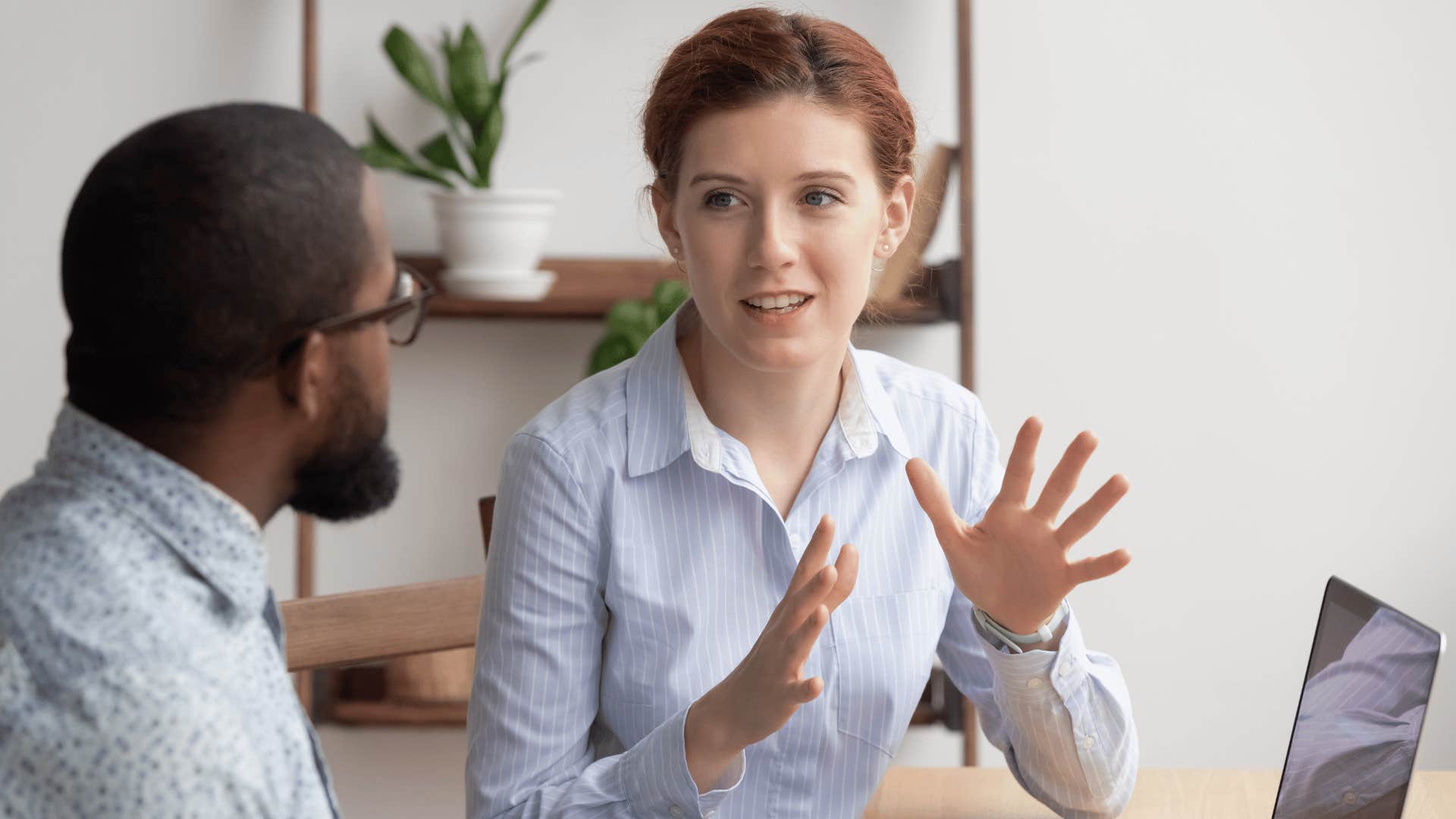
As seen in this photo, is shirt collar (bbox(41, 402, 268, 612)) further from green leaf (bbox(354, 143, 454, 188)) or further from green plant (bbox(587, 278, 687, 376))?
green leaf (bbox(354, 143, 454, 188))

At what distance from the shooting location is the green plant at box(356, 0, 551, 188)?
8.02 feet

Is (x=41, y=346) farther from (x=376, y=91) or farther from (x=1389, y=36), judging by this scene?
(x=1389, y=36)

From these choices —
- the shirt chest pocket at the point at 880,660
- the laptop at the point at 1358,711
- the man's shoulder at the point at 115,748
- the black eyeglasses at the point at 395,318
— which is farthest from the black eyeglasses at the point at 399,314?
the laptop at the point at 1358,711

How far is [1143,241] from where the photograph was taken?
8.57ft

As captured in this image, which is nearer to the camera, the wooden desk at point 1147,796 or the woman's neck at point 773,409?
the wooden desk at point 1147,796

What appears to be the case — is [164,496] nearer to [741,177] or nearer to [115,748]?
[115,748]

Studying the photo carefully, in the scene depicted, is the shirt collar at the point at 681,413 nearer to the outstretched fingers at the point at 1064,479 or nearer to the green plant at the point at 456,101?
the outstretched fingers at the point at 1064,479

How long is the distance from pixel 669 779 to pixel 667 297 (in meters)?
1.30

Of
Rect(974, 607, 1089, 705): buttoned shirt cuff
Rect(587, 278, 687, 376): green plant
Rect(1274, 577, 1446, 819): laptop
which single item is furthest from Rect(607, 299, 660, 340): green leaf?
Rect(1274, 577, 1446, 819): laptop

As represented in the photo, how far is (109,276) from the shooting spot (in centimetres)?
76

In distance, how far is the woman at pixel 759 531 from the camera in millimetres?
1229

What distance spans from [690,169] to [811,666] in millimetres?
466

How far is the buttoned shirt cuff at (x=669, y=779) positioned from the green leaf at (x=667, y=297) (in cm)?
122

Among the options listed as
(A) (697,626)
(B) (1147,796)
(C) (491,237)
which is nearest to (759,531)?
(A) (697,626)
